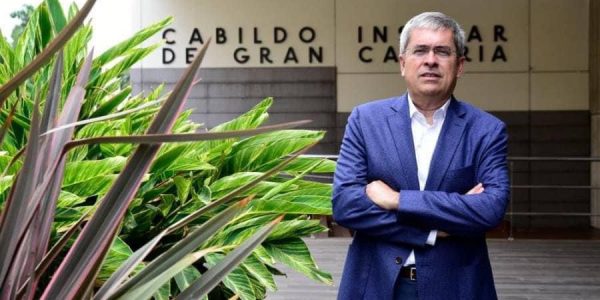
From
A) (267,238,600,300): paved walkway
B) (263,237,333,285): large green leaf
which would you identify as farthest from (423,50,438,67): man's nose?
(267,238,600,300): paved walkway

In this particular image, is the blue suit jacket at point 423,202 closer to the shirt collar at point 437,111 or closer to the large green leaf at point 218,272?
the shirt collar at point 437,111

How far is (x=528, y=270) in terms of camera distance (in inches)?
279

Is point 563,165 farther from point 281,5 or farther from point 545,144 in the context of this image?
point 281,5

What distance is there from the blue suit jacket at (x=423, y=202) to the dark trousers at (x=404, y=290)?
0.10 feet

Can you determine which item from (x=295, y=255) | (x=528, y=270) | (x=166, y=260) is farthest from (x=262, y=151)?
(x=528, y=270)

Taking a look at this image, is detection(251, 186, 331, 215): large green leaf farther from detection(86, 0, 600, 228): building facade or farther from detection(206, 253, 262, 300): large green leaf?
detection(86, 0, 600, 228): building facade

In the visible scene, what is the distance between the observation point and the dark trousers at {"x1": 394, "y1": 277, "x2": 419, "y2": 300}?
1.99 metres

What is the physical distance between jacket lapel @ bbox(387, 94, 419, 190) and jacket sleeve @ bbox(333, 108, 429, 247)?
90 mm

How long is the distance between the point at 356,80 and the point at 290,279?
19.8 ft

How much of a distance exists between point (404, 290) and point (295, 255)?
0.35 m

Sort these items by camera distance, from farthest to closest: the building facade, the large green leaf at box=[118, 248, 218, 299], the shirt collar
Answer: the building facade < the shirt collar < the large green leaf at box=[118, 248, 218, 299]

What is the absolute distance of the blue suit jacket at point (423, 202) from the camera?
197 cm

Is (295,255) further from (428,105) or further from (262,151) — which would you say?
(428,105)


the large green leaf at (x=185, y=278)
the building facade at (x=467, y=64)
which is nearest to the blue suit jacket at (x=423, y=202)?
the large green leaf at (x=185, y=278)
